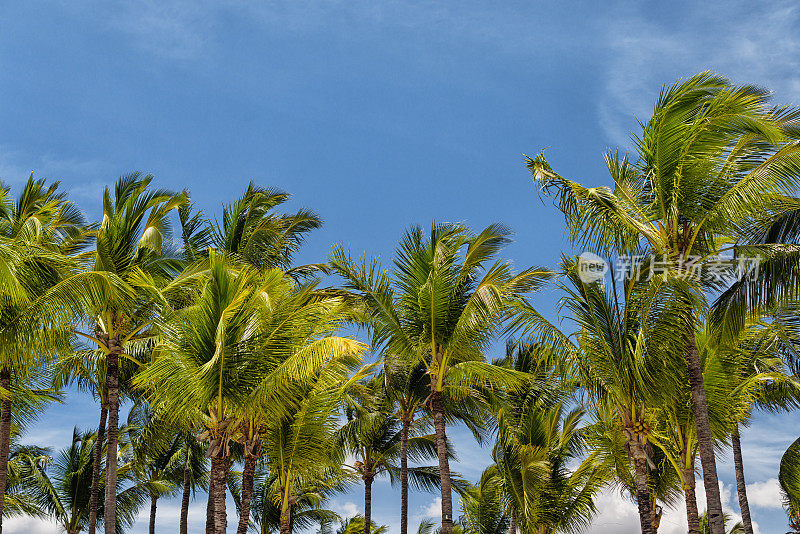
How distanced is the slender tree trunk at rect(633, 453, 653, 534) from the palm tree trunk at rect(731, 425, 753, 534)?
9.01 meters

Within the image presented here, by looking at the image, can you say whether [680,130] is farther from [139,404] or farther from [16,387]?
[139,404]

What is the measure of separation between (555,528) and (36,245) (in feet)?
48.2

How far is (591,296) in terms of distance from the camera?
14156 mm

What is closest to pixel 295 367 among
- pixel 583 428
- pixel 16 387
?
pixel 16 387

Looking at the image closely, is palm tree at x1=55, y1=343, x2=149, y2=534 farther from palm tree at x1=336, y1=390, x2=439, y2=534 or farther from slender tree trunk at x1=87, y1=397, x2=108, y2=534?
palm tree at x1=336, y1=390, x2=439, y2=534

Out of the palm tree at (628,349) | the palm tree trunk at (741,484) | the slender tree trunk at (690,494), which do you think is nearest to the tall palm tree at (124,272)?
the palm tree at (628,349)

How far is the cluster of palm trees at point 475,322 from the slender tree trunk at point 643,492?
0.17ft

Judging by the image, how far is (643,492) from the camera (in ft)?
47.4

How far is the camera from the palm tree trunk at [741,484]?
22734 millimetres

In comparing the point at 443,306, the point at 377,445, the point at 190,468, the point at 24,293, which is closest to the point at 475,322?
the point at 443,306

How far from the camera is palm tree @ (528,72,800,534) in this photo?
12953 millimetres

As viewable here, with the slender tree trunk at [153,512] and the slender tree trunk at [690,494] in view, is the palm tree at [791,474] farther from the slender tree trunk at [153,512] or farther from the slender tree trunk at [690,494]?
the slender tree trunk at [153,512]

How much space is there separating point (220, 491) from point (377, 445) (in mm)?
13050

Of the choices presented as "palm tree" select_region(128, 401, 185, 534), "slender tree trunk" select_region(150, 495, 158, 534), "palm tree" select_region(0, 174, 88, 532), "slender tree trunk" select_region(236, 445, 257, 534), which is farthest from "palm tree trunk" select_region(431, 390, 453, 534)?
"slender tree trunk" select_region(150, 495, 158, 534)
